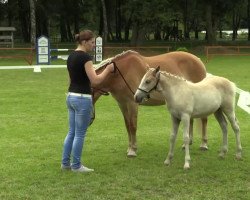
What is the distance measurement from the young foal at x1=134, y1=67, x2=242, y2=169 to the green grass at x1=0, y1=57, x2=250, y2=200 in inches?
22.7

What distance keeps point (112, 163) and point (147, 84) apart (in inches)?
57.1

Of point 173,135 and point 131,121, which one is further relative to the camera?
point 131,121

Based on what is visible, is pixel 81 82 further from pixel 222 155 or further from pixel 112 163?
pixel 222 155

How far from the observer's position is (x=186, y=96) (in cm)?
616

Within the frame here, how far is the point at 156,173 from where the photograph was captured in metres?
6.09

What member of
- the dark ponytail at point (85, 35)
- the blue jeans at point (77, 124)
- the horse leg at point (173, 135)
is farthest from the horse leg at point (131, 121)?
the dark ponytail at point (85, 35)

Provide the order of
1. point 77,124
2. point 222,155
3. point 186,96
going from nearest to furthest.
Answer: point 77,124
point 186,96
point 222,155

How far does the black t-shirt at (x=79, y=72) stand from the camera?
5691 mm

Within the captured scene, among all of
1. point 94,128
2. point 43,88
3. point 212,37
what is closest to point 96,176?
point 94,128

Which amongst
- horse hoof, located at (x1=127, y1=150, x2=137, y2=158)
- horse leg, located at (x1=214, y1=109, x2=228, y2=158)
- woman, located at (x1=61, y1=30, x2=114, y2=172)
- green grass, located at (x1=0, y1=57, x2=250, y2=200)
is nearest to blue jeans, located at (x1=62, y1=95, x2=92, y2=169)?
woman, located at (x1=61, y1=30, x2=114, y2=172)

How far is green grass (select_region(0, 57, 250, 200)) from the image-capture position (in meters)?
5.36

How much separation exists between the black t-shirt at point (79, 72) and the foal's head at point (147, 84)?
663 millimetres

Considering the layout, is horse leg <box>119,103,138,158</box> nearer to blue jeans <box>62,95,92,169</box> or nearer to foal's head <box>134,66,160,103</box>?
foal's head <box>134,66,160,103</box>

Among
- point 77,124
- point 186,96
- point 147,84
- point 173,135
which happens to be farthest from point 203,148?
point 77,124
